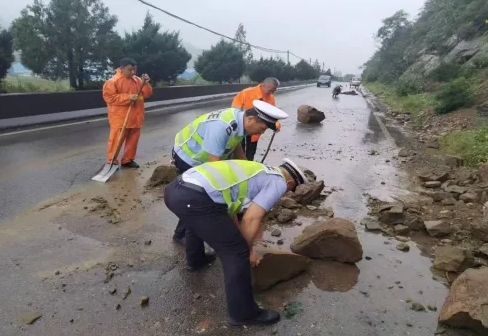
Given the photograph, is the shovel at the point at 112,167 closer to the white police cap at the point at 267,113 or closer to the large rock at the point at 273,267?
the large rock at the point at 273,267

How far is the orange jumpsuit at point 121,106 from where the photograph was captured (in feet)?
20.3

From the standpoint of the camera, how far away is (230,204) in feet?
8.18

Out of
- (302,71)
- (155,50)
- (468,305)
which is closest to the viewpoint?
(468,305)

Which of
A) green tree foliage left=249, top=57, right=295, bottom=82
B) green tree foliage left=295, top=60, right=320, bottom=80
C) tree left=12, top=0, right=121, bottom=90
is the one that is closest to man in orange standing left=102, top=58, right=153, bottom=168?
tree left=12, top=0, right=121, bottom=90

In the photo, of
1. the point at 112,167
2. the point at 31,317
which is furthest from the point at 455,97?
the point at 31,317

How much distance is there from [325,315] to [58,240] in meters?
2.59

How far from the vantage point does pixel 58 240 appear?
383 centimetres

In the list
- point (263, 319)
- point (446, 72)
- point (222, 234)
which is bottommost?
point (263, 319)

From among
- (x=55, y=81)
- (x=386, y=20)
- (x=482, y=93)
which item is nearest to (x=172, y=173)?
(x=482, y=93)

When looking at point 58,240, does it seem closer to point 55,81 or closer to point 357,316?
point 357,316

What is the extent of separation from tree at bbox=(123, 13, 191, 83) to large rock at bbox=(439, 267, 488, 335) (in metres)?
21.9

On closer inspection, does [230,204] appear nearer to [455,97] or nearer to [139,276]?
[139,276]

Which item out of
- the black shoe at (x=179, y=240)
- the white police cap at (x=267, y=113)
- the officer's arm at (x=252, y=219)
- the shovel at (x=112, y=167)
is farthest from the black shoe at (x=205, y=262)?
the shovel at (x=112, y=167)

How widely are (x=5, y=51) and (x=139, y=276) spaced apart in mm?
14895
